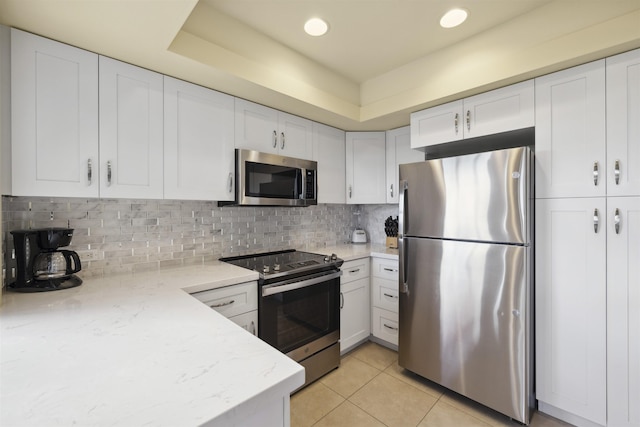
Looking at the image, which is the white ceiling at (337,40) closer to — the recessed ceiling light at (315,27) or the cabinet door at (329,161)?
the recessed ceiling light at (315,27)

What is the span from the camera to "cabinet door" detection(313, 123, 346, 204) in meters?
2.68

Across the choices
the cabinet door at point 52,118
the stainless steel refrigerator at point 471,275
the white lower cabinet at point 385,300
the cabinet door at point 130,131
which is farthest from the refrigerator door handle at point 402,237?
the cabinet door at point 52,118

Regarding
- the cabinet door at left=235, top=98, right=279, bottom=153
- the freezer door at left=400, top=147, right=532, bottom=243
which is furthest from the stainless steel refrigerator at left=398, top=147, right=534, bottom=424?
the cabinet door at left=235, top=98, right=279, bottom=153

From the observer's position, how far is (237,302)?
5.72ft

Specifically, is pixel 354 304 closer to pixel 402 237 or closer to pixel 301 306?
pixel 301 306

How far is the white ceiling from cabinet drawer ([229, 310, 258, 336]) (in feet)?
4.81

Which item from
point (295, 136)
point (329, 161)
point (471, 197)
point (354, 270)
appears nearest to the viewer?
point (471, 197)

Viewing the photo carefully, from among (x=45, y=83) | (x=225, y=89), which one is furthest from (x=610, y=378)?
(x=45, y=83)

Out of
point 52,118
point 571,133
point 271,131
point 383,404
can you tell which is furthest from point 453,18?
point 383,404

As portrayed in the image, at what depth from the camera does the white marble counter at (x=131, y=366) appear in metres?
0.58

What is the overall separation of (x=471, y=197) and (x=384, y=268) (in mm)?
1058

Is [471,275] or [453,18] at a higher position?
[453,18]

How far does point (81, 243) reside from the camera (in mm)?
1694

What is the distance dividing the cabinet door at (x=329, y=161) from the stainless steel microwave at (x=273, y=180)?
18 centimetres
